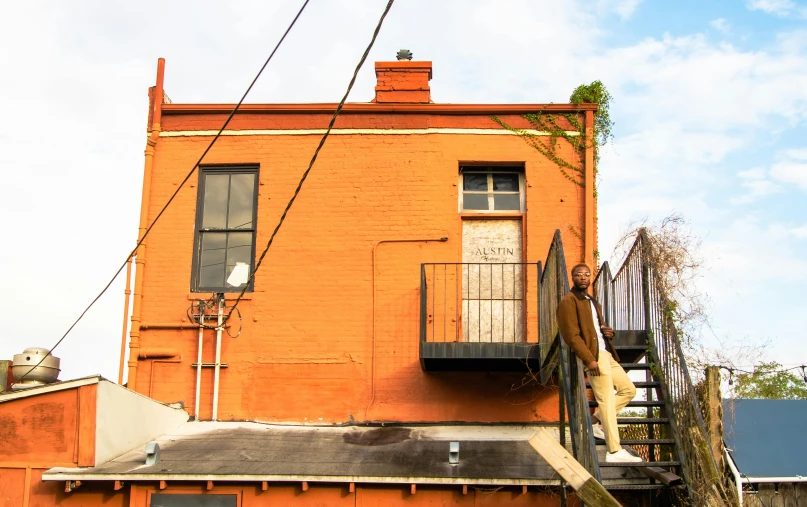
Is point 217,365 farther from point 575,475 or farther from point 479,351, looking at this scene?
point 575,475

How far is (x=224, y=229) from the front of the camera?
12.3 m

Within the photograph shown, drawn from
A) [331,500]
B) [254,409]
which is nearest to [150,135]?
[254,409]

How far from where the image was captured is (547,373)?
10.4 metres

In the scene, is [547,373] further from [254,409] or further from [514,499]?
[254,409]

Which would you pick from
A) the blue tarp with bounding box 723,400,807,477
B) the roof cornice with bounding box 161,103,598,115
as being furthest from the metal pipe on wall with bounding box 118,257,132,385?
the blue tarp with bounding box 723,400,807,477

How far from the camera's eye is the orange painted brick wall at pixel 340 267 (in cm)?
1152

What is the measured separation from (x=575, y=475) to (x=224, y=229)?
7.42 m

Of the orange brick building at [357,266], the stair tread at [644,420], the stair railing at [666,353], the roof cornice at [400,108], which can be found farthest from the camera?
the roof cornice at [400,108]

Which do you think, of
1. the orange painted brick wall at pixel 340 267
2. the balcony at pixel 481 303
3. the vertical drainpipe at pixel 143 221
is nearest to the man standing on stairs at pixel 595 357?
the balcony at pixel 481 303

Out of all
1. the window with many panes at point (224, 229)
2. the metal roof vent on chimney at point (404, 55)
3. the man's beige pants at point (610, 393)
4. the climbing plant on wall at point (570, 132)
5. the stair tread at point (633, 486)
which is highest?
the metal roof vent on chimney at point (404, 55)

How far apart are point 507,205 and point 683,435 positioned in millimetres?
4718

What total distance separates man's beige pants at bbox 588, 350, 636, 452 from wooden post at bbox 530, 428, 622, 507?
172 centimetres

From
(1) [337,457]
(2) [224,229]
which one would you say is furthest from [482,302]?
(2) [224,229]

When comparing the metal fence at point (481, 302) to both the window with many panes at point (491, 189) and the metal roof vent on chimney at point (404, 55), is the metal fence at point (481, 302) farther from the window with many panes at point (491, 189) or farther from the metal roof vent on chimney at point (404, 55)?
the metal roof vent on chimney at point (404, 55)
